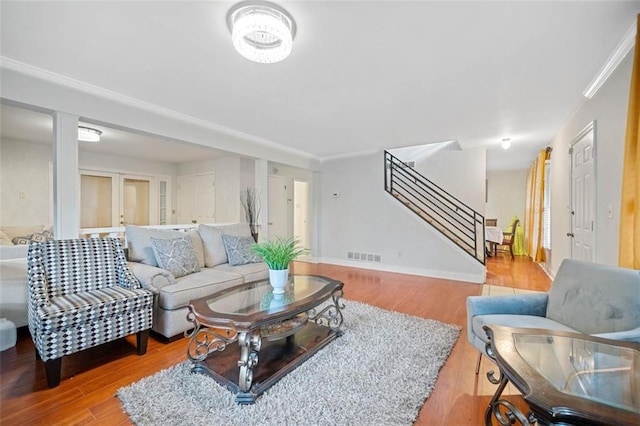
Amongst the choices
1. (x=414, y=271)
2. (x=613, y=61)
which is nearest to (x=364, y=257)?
(x=414, y=271)

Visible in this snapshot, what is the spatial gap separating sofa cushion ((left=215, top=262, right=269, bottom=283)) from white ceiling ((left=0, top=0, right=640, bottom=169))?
197cm

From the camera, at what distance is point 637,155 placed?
175 cm

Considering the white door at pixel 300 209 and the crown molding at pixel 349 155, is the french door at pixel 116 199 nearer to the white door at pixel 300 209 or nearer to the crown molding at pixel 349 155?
the white door at pixel 300 209

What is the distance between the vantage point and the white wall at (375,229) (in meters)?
4.98

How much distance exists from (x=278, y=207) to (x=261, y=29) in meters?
5.02

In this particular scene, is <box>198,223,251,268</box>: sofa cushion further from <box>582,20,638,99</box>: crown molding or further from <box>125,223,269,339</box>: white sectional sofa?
<box>582,20,638,99</box>: crown molding

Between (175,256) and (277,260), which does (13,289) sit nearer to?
(175,256)

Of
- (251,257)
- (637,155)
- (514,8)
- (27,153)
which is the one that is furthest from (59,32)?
(27,153)

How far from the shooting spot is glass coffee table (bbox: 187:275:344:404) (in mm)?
1708

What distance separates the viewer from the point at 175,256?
2902mm

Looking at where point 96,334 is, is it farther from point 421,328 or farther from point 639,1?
point 639,1

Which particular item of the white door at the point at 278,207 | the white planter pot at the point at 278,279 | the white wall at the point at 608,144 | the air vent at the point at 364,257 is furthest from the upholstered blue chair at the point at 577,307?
the white door at the point at 278,207

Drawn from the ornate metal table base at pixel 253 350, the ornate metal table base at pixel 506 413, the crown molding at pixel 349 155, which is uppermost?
the crown molding at pixel 349 155

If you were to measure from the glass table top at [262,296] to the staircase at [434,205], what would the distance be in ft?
11.1
